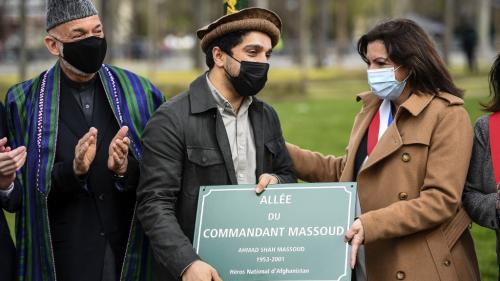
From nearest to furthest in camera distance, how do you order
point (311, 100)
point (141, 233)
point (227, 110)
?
point (227, 110)
point (141, 233)
point (311, 100)

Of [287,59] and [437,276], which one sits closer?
[437,276]

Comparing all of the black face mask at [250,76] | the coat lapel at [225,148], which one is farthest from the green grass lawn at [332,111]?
the coat lapel at [225,148]

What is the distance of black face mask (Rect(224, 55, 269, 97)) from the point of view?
479cm

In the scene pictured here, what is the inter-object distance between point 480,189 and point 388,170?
457mm

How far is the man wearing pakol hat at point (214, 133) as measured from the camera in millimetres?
4684

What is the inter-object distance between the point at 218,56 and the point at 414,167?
1.08 meters

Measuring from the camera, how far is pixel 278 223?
4.66 m

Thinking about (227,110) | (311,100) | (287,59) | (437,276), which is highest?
(227,110)

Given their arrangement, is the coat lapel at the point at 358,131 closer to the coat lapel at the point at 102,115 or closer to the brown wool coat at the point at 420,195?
the brown wool coat at the point at 420,195

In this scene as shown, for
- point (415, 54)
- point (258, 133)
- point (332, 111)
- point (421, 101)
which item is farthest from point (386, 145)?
point (332, 111)

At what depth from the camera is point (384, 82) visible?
4.96 m

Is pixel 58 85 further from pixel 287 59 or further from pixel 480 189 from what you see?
pixel 287 59

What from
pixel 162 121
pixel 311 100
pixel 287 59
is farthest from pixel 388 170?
pixel 287 59

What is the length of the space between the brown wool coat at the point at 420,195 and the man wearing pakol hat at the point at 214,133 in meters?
0.49
